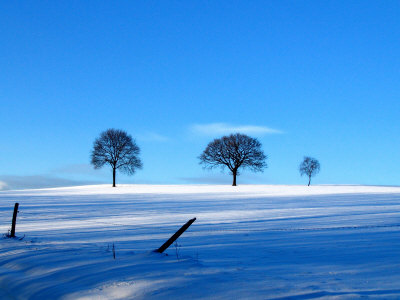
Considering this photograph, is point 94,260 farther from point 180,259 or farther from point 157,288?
point 157,288

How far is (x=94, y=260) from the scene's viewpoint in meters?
7.62

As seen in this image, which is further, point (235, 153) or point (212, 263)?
point (235, 153)

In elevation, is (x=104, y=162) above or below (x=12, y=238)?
above

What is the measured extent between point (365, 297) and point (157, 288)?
2944 mm

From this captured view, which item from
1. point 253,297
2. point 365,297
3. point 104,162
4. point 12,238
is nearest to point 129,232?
point 12,238

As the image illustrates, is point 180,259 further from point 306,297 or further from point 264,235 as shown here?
point 264,235

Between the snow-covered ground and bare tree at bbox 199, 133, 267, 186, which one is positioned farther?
bare tree at bbox 199, 133, 267, 186

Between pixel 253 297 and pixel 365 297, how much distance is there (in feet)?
4.76

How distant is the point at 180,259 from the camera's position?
23.9 ft

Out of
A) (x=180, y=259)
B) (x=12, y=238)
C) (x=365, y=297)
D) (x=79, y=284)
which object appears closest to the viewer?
(x=365, y=297)

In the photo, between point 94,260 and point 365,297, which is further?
point 94,260

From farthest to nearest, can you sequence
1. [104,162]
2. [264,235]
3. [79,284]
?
[104,162]
[264,235]
[79,284]

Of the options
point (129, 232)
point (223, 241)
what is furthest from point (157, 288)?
point (129, 232)

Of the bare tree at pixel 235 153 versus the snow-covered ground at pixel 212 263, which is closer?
the snow-covered ground at pixel 212 263
